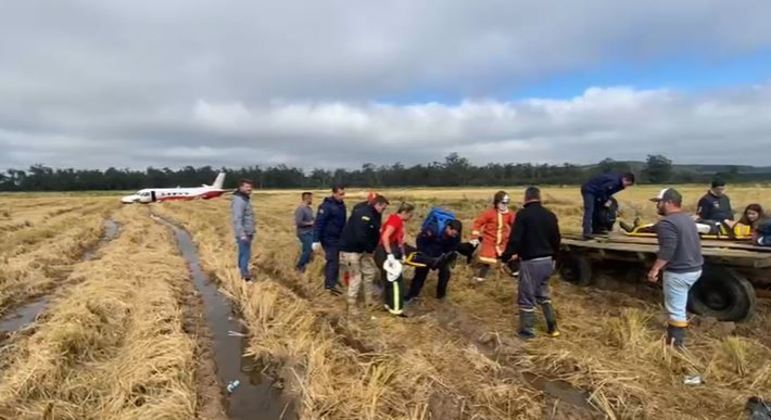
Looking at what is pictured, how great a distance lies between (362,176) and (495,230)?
10824cm

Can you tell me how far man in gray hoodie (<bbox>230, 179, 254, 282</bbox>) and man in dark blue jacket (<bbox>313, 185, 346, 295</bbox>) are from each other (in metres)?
1.23

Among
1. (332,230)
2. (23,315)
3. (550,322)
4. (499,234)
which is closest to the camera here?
(550,322)

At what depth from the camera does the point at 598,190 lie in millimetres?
9414

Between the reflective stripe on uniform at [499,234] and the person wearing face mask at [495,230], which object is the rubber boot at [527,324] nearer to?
the person wearing face mask at [495,230]

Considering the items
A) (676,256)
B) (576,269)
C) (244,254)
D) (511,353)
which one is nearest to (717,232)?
(576,269)

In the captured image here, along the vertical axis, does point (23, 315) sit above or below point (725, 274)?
below

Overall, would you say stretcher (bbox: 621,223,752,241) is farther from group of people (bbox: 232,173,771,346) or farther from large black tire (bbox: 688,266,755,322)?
large black tire (bbox: 688,266,755,322)

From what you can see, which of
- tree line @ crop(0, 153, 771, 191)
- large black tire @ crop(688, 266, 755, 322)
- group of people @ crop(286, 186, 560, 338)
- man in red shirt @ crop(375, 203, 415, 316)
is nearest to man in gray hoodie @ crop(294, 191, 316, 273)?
group of people @ crop(286, 186, 560, 338)

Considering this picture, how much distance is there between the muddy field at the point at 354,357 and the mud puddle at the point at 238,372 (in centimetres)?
2

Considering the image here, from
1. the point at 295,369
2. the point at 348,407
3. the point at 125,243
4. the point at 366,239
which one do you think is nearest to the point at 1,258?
the point at 125,243

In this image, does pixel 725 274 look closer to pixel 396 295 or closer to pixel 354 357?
pixel 396 295

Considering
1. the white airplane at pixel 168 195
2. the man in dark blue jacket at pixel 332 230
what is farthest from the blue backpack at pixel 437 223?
the white airplane at pixel 168 195

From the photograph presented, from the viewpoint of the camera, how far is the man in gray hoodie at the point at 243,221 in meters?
9.59

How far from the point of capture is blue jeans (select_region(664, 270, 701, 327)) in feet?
17.8
